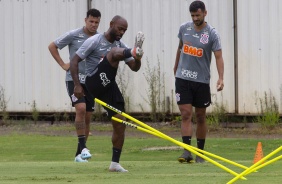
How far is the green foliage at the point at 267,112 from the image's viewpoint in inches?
767

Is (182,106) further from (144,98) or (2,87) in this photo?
(2,87)

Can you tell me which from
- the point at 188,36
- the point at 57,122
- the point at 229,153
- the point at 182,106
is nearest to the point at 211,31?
the point at 188,36

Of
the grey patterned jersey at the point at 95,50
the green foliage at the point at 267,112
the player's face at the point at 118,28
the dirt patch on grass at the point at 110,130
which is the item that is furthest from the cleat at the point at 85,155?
the green foliage at the point at 267,112

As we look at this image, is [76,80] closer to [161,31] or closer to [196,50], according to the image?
[196,50]

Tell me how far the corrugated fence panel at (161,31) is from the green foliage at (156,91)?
0.07m

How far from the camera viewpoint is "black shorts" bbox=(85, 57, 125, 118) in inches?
451

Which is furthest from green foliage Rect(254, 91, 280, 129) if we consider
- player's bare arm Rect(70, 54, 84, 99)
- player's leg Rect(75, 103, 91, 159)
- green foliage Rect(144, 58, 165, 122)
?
player's bare arm Rect(70, 54, 84, 99)

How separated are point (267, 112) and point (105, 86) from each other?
8.84 m

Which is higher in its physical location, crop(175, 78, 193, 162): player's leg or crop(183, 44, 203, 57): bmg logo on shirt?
crop(183, 44, 203, 57): bmg logo on shirt

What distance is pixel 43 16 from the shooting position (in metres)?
21.5

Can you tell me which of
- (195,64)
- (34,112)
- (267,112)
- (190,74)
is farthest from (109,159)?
(34,112)

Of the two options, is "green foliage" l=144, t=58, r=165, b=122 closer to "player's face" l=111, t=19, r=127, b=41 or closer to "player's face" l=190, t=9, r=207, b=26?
"player's face" l=190, t=9, r=207, b=26

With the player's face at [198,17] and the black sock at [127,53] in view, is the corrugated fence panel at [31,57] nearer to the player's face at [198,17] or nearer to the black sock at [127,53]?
the player's face at [198,17]

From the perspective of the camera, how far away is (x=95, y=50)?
1210 cm
